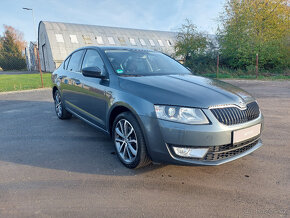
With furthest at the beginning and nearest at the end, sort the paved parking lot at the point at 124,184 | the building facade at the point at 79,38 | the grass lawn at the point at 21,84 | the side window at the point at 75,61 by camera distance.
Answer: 1. the building facade at the point at 79,38
2. the grass lawn at the point at 21,84
3. the side window at the point at 75,61
4. the paved parking lot at the point at 124,184

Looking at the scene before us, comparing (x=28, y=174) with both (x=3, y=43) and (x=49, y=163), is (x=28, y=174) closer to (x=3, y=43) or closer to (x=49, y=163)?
(x=49, y=163)

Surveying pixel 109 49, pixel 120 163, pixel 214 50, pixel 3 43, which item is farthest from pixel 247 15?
pixel 3 43

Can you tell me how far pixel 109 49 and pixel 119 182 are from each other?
2127 mm

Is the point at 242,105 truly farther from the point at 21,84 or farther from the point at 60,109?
the point at 21,84

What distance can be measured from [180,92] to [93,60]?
1.77 m

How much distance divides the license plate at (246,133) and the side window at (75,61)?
2902mm

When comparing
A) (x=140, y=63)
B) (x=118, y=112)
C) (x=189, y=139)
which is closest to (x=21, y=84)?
(x=140, y=63)

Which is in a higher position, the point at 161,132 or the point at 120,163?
the point at 161,132

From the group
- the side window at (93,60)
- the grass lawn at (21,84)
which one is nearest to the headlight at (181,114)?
the side window at (93,60)

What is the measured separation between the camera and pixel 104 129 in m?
3.07

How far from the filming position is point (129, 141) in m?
2.60

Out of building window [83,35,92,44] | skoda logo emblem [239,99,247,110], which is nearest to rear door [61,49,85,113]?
skoda logo emblem [239,99,247,110]

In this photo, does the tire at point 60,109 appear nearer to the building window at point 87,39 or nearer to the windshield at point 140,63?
the windshield at point 140,63

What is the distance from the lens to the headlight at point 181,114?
2084 millimetres
